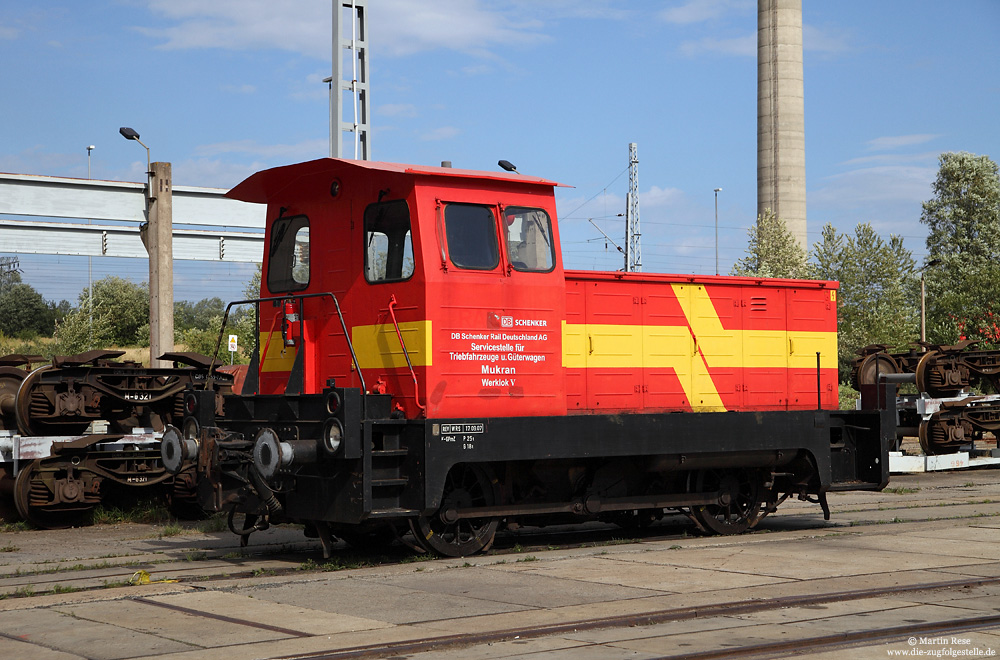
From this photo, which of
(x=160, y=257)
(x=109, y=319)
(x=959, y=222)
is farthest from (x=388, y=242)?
(x=959, y=222)

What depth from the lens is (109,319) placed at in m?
44.5

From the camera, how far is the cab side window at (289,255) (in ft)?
34.8

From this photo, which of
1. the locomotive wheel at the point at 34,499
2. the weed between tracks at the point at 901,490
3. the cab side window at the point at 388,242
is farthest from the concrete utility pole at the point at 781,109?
the cab side window at the point at 388,242

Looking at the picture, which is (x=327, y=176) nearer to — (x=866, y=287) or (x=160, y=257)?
(x=160, y=257)

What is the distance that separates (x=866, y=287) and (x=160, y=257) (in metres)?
38.9

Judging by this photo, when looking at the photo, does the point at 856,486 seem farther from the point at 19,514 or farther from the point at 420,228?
the point at 19,514

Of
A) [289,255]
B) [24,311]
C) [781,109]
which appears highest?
[781,109]

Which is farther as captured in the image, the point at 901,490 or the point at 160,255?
the point at 901,490

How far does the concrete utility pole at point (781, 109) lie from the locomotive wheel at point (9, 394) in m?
49.9

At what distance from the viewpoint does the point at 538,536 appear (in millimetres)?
11758

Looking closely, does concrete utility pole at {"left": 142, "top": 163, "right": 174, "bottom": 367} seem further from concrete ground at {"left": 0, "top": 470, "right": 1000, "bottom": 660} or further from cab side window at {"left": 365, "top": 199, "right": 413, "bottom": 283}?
cab side window at {"left": 365, "top": 199, "right": 413, "bottom": 283}

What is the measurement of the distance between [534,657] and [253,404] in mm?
4894

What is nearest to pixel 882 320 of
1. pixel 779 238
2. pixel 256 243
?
pixel 779 238

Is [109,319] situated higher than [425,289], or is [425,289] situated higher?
[109,319]
